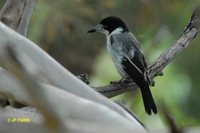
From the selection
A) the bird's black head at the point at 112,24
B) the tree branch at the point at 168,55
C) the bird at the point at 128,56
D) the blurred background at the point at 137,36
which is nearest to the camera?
the tree branch at the point at 168,55

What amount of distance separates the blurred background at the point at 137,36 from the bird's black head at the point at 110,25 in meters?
0.56

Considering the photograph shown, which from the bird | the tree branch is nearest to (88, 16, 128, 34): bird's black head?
the bird

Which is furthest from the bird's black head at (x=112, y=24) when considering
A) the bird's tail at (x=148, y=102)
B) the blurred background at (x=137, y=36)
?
the bird's tail at (x=148, y=102)

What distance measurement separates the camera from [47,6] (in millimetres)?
5266

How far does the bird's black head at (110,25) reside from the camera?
14.6ft

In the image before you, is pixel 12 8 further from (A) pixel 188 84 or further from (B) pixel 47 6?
(A) pixel 188 84

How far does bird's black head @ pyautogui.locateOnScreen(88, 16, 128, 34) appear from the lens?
4461 millimetres

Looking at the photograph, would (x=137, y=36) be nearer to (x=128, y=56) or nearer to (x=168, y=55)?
(x=128, y=56)

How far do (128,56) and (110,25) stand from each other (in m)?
0.39

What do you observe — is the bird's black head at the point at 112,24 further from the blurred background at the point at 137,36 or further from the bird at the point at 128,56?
the blurred background at the point at 137,36

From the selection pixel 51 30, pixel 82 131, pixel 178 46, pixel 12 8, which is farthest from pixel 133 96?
pixel 82 131

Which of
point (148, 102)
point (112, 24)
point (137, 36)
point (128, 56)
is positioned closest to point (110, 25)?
point (112, 24)

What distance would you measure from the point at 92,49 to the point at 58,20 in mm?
1092

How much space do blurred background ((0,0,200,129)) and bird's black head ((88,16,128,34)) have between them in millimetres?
562
